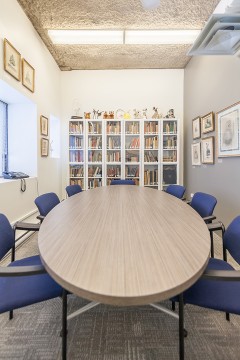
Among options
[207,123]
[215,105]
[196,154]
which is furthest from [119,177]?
[215,105]

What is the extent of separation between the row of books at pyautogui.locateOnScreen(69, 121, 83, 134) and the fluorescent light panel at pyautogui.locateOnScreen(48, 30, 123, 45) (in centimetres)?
157

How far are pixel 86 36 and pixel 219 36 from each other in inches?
94.2

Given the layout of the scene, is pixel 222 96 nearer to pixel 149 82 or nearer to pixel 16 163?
pixel 149 82

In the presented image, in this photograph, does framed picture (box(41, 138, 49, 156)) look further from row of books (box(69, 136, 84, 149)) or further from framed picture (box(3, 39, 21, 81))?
framed picture (box(3, 39, 21, 81))

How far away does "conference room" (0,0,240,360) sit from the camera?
1.10 metres

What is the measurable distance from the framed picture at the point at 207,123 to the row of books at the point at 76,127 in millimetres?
2558

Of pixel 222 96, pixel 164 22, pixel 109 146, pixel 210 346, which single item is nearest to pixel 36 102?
pixel 109 146

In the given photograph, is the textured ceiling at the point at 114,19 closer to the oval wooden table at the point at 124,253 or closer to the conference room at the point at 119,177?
the conference room at the point at 119,177

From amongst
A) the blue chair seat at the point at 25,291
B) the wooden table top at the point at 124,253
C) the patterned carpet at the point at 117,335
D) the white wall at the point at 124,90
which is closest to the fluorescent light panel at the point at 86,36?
the white wall at the point at 124,90

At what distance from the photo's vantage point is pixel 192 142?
187 inches

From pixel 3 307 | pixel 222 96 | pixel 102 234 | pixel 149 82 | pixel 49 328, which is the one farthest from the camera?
pixel 149 82

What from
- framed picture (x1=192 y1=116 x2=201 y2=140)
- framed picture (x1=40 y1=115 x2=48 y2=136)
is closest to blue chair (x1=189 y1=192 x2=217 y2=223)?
framed picture (x1=192 y1=116 x2=201 y2=140)

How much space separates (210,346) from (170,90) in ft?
16.4

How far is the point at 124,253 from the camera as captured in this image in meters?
1.04
